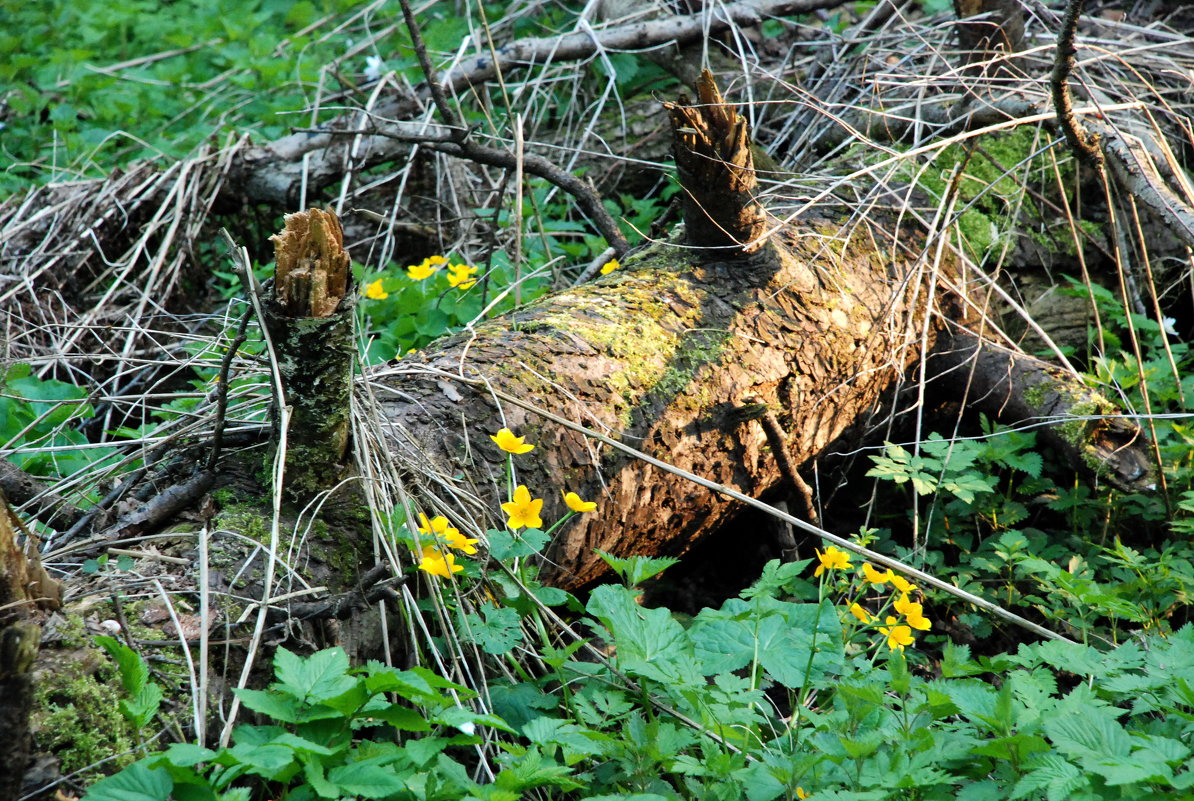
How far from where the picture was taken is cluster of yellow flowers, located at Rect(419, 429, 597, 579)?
174cm

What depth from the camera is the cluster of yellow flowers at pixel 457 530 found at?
1.74 meters

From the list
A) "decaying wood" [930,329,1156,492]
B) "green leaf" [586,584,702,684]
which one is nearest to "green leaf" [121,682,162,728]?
"green leaf" [586,584,702,684]

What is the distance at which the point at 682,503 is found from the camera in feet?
7.87

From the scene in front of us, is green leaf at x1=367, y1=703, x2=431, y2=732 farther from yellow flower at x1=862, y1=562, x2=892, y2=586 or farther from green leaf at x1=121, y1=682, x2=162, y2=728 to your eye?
yellow flower at x1=862, y1=562, x2=892, y2=586

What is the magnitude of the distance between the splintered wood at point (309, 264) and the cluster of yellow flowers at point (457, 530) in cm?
47

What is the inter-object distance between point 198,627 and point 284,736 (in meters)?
0.36

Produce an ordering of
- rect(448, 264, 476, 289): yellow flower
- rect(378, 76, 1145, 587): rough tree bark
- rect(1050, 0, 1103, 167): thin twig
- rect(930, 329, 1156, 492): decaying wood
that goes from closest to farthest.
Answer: rect(378, 76, 1145, 587): rough tree bark
rect(1050, 0, 1103, 167): thin twig
rect(930, 329, 1156, 492): decaying wood
rect(448, 264, 476, 289): yellow flower

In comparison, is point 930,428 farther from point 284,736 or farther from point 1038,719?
point 284,736

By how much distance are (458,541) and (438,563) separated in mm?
68

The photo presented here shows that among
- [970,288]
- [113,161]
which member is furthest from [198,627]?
[113,161]

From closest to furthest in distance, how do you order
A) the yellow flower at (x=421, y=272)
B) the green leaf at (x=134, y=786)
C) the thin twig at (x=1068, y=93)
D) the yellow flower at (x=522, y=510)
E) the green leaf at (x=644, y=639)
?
the green leaf at (x=134, y=786), the green leaf at (x=644, y=639), the yellow flower at (x=522, y=510), the thin twig at (x=1068, y=93), the yellow flower at (x=421, y=272)

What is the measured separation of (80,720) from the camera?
1357 millimetres

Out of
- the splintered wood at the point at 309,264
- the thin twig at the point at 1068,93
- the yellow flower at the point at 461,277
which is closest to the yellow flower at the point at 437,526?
the splintered wood at the point at 309,264

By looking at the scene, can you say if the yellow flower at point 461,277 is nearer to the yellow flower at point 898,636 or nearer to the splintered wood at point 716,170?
the splintered wood at point 716,170
